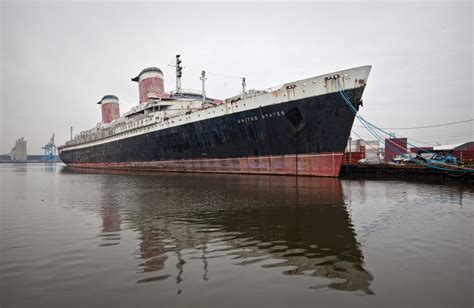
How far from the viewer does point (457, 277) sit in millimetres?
4746

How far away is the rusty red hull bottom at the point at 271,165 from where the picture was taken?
21797 millimetres

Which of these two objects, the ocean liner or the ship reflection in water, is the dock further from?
the ship reflection in water

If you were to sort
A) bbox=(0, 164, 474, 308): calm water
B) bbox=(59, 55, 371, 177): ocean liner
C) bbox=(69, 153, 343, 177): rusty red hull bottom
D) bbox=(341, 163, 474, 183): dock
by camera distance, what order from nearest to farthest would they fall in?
bbox=(0, 164, 474, 308): calm water, bbox=(341, 163, 474, 183): dock, bbox=(59, 55, 371, 177): ocean liner, bbox=(69, 153, 343, 177): rusty red hull bottom

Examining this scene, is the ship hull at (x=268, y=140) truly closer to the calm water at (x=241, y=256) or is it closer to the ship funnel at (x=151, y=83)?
the ship funnel at (x=151, y=83)

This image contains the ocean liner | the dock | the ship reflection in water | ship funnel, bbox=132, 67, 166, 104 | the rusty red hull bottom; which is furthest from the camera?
ship funnel, bbox=132, 67, 166, 104

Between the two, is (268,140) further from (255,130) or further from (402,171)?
(402,171)

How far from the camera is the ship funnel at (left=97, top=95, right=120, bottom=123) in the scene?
176ft

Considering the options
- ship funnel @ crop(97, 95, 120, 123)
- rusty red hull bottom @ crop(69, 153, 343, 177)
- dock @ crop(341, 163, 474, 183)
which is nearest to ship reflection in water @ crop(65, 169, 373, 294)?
rusty red hull bottom @ crop(69, 153, 343, 177)

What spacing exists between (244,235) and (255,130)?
1725 cm

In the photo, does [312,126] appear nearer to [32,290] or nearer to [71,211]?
[71,211]

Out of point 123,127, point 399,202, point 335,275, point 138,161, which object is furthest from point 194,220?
point 123,127

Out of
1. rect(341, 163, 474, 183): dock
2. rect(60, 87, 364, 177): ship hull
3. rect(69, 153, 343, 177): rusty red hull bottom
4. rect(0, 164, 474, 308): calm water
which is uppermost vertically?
rect(60, 87, 364, 177): ship hull

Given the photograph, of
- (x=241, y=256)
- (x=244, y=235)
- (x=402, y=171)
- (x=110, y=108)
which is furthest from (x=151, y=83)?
(x=241, y=256)

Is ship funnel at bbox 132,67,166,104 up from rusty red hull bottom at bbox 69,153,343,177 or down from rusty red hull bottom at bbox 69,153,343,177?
up
